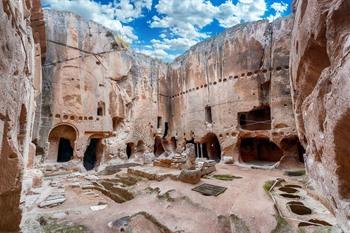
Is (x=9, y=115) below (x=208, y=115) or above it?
below

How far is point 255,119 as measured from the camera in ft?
56.5

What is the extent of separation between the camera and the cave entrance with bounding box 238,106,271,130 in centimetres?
1632

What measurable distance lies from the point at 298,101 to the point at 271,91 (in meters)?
4.89

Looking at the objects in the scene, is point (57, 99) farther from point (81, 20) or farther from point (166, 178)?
point (166, 178)

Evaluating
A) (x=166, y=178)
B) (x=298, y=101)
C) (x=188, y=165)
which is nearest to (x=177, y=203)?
(x=166, y=178)

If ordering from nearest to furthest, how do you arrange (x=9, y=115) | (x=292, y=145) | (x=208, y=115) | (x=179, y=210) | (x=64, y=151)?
1. (x=9, y=115)
2. (x=179, y=210)
3. (x=292, y=145)
4. (x=64, y=151)
5. (x=208, y=115)

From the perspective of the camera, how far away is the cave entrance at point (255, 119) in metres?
16.3

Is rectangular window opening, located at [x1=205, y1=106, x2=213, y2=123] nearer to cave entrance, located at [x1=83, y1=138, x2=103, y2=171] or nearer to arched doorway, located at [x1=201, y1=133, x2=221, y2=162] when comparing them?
arched doorway, located at [x1=201, y1=133, x2=221, y2=162]

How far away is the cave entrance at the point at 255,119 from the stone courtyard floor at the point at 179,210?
8.07m

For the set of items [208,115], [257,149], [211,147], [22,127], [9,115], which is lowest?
[257,149]

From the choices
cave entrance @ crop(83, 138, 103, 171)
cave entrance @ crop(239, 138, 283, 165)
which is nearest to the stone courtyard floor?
cave entrance @ crop(239, 138, 283, 165)

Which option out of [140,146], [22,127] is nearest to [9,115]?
[22,127]

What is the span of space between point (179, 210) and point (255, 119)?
13.3 meters

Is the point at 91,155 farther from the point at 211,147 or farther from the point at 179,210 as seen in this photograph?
the point at 179,210
